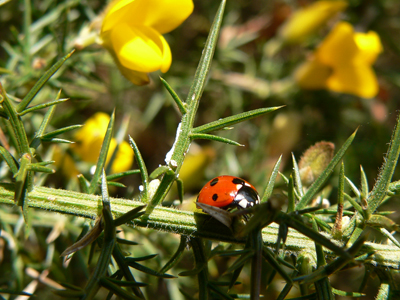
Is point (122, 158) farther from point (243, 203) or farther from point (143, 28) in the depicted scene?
point (243, 203)

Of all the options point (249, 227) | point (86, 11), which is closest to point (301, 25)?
point (86, 11)

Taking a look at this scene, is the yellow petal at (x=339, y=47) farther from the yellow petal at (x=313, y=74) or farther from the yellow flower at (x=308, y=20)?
the yellow flower at (x=308, y=20)

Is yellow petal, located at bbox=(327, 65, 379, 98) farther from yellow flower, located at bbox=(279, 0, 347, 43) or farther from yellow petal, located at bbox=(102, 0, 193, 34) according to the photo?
yellow petal, located at bbox=(102, 0, 193, 34)

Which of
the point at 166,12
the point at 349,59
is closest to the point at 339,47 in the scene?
the point at 349,59

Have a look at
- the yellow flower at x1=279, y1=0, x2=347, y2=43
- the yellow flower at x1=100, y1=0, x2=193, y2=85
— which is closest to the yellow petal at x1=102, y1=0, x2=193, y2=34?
the yellow flower at x1=100, y1=0, x2=193, y2=85

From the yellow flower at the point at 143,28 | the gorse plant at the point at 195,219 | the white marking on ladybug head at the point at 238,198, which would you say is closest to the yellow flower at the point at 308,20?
the yellow flower at the point at 143,28
